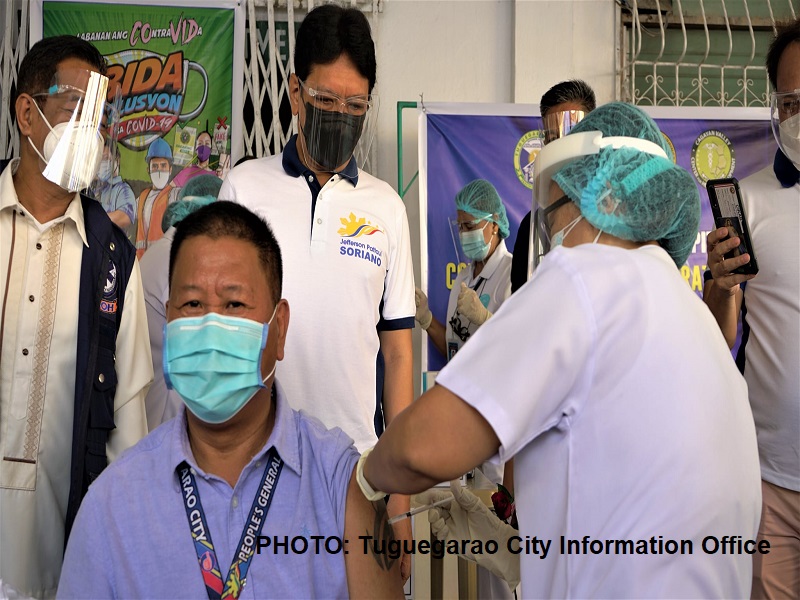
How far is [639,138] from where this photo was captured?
1.44m

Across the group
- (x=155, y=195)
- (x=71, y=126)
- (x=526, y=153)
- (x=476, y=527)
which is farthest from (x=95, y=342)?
(x=526, y=153)

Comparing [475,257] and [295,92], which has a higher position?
[295,92]

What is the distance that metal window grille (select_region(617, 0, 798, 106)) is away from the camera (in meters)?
4.71

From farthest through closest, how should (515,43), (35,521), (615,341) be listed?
(515,43) → (35,521) → (615,341)

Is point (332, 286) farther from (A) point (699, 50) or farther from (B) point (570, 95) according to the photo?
(A) point (699, 50)

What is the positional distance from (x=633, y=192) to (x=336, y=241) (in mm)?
885

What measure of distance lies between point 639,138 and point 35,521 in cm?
152

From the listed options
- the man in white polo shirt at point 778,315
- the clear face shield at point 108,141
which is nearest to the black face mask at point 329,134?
the clear face shield at point 108,141

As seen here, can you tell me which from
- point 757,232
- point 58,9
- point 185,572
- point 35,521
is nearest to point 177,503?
point 185,572

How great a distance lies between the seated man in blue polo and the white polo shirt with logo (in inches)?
16.2

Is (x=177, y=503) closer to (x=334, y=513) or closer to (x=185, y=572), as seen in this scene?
(x=185, y=572)

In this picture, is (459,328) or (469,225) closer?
(459,328)

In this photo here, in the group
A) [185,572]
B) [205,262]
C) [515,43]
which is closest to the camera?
[185,572]

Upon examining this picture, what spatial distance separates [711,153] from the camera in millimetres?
4375
